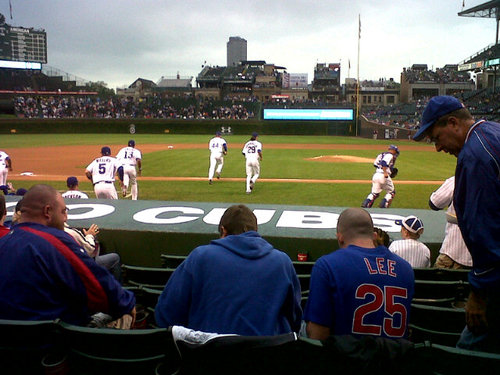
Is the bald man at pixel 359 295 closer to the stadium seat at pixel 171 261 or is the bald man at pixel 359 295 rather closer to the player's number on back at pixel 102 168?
the stadium seat at pixel 171 261

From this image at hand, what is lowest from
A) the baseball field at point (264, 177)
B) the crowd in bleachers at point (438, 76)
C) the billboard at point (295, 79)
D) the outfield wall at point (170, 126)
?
the baseball field at point (264, 177)

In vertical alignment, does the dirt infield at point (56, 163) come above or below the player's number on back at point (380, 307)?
below

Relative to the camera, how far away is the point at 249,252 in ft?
7.94

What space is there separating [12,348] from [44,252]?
53 cm

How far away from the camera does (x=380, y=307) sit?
2.44m

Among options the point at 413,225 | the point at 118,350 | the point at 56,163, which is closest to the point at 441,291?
the point at 413,225

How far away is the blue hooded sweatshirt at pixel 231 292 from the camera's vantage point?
2312 mm

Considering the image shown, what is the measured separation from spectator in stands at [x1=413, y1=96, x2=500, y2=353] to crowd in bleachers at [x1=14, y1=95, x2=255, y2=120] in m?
54.7

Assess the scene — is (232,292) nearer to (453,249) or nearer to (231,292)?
(231,292)

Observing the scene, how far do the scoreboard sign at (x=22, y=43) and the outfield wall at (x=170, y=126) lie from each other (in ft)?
249

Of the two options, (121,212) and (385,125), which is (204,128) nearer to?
(385,125)

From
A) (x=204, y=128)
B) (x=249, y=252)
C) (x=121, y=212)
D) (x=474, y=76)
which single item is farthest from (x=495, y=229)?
(x=474, y=76)

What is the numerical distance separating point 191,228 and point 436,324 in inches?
123

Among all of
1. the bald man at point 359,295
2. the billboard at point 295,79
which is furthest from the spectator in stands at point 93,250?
the billboard at point 295,79
